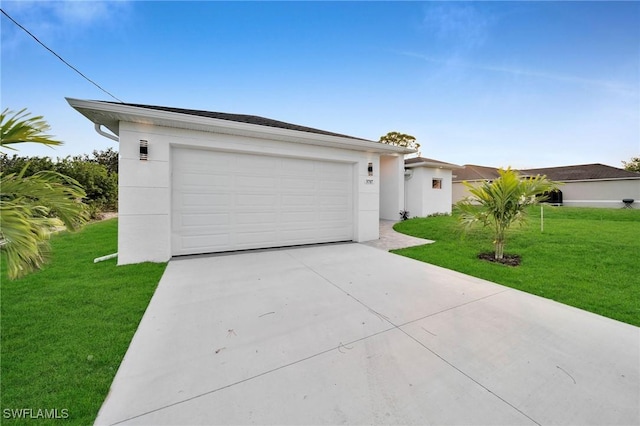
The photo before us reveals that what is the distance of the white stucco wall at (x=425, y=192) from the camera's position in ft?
40.7

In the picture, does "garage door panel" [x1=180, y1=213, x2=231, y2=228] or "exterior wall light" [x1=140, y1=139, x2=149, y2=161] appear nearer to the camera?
"exterior wall light" [x1=140, y1=139, x2=149, y2=161]

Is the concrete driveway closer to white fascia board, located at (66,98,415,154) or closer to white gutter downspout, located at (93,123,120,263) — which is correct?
white gutter downspout, located at (93,123,120,263)

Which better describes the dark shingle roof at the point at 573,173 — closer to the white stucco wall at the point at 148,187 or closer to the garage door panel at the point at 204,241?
the garage door panel at the point at 204,241

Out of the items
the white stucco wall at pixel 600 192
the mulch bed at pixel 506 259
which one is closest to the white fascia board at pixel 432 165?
the mulch bed at pixel 506 259

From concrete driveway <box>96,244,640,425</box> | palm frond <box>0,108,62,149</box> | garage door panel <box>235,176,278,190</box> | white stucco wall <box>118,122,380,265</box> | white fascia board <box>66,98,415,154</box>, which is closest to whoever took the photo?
concrete driveway <box>96,244,640,425</box>

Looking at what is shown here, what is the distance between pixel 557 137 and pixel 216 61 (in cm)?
1676

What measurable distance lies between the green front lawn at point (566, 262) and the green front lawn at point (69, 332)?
514 centimetres

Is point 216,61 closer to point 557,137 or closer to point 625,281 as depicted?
point 625,281

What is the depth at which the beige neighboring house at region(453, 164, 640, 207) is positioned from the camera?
15898 millimetres

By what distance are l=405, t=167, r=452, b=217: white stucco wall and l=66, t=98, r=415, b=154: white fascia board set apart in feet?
23.3

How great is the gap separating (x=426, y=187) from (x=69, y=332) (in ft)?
43.2

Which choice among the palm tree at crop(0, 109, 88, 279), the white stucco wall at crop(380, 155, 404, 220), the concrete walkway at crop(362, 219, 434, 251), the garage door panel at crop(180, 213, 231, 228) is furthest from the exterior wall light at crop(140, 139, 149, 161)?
the white stucco wall at crop(380, 155, 404, 220)

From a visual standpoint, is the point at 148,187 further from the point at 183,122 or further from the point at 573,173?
the point at 573,173

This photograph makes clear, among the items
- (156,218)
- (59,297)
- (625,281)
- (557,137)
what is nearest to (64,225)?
(59,297)
